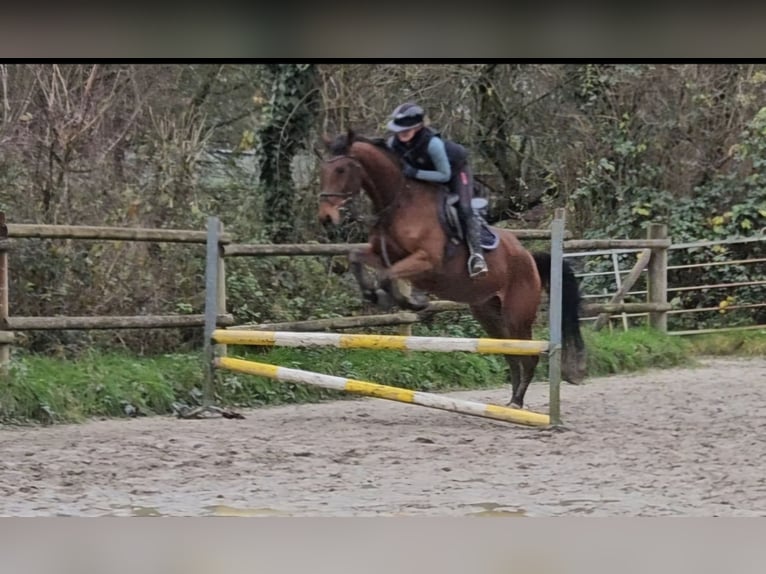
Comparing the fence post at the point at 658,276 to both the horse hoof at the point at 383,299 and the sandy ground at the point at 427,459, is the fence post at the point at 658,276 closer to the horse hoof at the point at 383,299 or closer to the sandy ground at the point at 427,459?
the sandy ground at the point at 427,459

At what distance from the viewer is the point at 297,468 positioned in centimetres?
330

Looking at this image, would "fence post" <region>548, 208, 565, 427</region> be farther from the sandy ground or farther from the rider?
the rider

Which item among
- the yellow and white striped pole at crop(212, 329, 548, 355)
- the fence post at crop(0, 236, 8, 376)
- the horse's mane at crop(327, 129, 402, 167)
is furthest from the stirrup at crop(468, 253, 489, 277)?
the fence post at crop(0, 236, 8, 376)

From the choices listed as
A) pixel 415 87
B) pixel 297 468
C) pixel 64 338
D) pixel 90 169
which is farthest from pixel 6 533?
pixel 415 87

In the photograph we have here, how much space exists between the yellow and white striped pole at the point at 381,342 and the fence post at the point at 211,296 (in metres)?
0.04

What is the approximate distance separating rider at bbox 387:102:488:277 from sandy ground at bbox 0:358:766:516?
606 mm

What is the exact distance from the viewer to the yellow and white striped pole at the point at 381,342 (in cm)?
332

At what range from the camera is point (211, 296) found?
3.45m

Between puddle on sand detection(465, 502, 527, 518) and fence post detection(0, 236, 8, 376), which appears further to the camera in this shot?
fence post detection(0, 236, 8, 376)

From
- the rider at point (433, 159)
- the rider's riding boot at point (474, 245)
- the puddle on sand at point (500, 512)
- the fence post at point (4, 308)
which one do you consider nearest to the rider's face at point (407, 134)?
the rider at point (433, 159)

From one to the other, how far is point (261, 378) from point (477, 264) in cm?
87

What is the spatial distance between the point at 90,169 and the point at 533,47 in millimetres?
1653

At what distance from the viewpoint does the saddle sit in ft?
11.1

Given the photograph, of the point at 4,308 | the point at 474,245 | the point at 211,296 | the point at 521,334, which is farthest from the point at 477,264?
the point at 4,308
